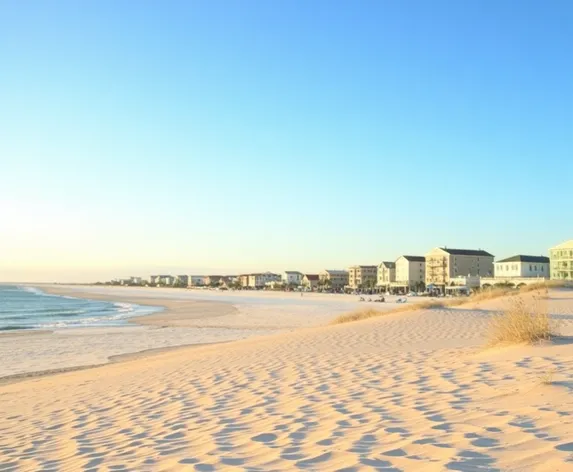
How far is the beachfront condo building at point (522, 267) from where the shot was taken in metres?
94.4

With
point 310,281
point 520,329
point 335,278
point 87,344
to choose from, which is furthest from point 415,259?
point 520,329

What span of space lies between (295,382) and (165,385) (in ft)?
8.83

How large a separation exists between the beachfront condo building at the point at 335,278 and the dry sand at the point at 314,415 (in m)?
160

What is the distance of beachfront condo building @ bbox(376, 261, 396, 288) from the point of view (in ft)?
441

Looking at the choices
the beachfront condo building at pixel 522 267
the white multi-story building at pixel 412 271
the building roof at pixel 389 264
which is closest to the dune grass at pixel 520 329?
the beachfront condo building at pixel 522 267

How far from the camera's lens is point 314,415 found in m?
6.45

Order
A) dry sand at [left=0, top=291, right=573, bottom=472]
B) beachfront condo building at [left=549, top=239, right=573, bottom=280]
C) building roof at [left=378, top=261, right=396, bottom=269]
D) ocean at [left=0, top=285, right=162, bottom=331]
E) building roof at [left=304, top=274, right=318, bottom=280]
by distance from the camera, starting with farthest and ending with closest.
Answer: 1. building roof at [left=304, top=274, right=318, bottom=280]
2. building roof at [left=378, top=261, right=396, bottom=269]
3. beachfront condo building at [left=549, top=239, right=573, bottom=280]
4. ocean at [left=0, top=285, right=162, bottom=331]
5. dry sand at [left=0, top=291, right=573, bottom=472]

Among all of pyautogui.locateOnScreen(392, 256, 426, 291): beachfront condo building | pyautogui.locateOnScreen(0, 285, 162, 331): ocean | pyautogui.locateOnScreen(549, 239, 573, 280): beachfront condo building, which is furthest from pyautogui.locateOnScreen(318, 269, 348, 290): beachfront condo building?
pyautogui.locateOnScreen(0, 285, 162, 331): ocean

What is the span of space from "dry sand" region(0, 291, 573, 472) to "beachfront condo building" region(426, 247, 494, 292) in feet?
348

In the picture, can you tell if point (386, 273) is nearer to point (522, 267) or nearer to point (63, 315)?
point (522, 267)

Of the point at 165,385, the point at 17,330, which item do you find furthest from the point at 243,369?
the point at 17,330

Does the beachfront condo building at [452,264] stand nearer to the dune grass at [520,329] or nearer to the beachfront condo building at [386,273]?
the beachfront condo building at [386,273]

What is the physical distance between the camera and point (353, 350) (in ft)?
44.7

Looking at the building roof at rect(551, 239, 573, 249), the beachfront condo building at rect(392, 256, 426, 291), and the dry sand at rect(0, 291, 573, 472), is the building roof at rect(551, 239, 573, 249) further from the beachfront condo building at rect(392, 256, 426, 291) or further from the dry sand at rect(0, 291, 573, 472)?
the dry sand at rect(0, 291, 573, 472)
